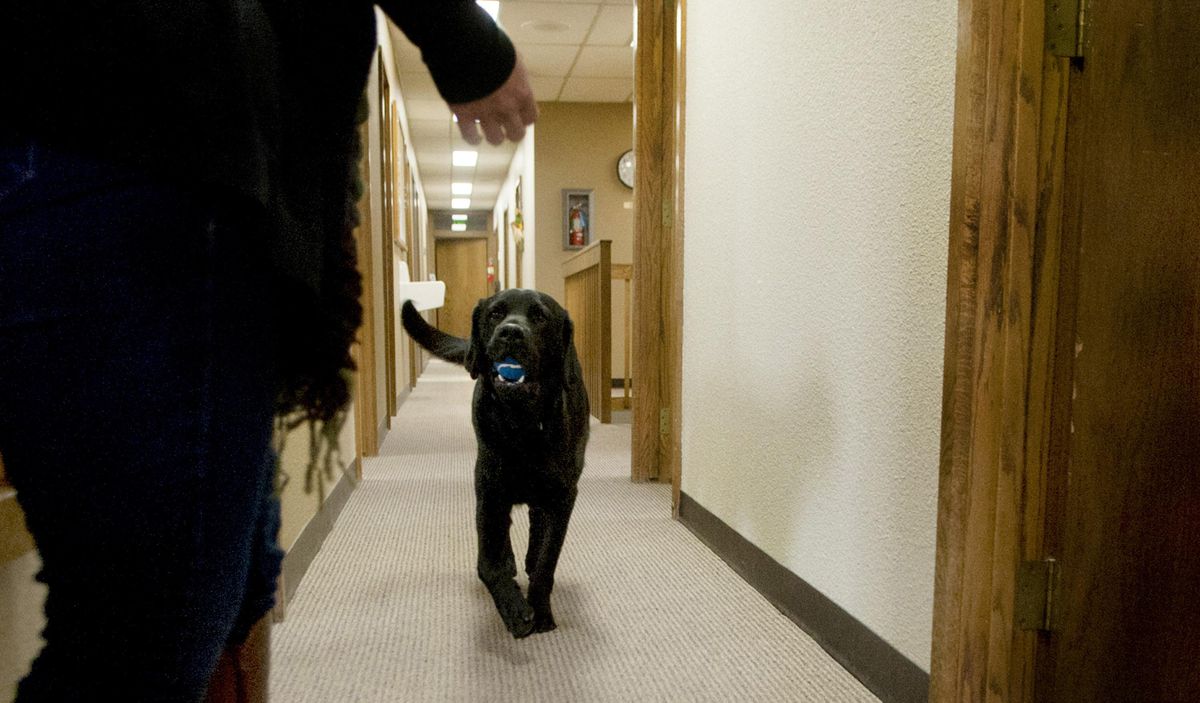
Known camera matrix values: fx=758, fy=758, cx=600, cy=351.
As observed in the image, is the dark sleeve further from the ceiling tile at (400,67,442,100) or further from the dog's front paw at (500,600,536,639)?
the ceiling tile at (400,67,442,100)

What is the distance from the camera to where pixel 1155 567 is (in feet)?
3.29

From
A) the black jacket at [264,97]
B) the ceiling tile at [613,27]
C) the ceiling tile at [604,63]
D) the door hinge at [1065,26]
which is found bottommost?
the black jacket at [264,97]

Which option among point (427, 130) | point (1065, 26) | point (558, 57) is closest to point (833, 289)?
point (1065, 26)

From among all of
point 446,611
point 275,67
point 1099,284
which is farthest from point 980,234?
point 446,611

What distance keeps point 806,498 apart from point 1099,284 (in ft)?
2.32

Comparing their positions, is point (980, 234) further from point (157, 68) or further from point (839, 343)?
point (157, 68)

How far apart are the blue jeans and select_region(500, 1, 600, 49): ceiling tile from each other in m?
4.67

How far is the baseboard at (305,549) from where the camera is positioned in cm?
154

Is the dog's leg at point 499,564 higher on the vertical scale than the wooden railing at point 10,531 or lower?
lower

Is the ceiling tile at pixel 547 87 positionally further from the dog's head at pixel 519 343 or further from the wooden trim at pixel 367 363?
the dog's head at pixel 519 343

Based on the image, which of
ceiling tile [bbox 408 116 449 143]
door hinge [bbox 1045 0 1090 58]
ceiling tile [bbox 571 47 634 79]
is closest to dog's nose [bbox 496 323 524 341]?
door hinge [bbox 1045 0 1090 58]

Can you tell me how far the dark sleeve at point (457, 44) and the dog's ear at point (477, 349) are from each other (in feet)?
3.83

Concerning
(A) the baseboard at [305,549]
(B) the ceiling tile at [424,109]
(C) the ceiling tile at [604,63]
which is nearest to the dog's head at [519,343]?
(A) the baseboard at [305,549]

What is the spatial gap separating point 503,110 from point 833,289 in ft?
3.43
